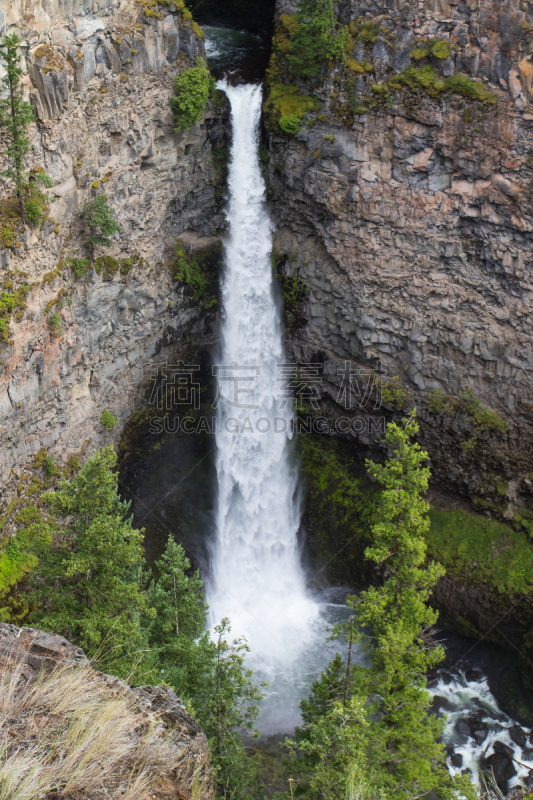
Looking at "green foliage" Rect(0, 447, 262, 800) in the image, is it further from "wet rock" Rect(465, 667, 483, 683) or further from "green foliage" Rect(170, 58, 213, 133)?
"green foliage" Rect(170, 58, 213, 133)

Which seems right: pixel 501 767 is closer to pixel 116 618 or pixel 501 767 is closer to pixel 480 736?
pixel 480 736

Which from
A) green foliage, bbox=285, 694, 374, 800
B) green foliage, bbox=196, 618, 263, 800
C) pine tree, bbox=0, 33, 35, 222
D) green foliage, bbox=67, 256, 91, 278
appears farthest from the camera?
green foliage, bbox=67, 256, 91, 278

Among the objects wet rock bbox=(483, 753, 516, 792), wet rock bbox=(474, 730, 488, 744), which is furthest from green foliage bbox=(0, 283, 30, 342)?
wet rock bbox=(483, 753, 516, 792)

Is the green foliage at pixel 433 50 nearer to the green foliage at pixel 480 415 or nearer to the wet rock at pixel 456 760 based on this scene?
the green foliage at pixel 480 415

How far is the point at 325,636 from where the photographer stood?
83.4 feet

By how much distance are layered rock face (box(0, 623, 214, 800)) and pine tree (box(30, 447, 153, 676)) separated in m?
3.87

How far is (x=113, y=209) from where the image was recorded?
23.3m

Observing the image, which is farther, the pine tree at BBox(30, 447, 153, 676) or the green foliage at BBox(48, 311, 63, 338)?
the green foliage at BBox(48, 311, 63, 338)

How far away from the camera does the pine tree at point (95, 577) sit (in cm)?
1537

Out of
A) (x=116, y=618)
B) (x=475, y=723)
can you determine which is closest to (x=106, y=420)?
(x=116, y=618)

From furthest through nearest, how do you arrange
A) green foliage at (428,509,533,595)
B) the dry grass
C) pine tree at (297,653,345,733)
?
green foliage at (428,509,533,595), pine tree at (297,653,345,733), the dry grass

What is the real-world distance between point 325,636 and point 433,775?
28.1 feet

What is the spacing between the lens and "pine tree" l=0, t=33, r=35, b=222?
57.7ft

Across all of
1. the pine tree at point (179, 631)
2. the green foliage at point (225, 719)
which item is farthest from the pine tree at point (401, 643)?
the pine tree at point (179, 631)
